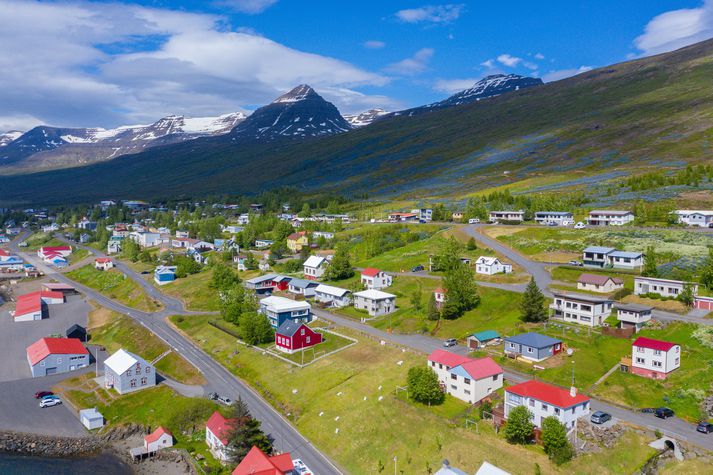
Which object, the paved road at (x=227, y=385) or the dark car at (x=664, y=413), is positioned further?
the paved road at (x=227, y=385)

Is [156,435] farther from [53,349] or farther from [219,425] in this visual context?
[53,349]

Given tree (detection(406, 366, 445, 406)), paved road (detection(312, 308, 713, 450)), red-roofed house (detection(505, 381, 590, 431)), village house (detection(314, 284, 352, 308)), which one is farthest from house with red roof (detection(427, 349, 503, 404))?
village house (detection(314, 284, 352, 308))

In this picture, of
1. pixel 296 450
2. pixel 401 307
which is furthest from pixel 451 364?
pixel 401 307

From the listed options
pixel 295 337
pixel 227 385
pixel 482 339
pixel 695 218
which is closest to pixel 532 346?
pixel 482 339

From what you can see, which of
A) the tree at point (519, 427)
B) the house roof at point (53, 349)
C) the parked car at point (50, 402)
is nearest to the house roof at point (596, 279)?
the tree at point (519, 427)

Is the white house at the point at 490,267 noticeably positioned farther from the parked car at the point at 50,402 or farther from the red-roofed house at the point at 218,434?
the parked car at the point at 50,402

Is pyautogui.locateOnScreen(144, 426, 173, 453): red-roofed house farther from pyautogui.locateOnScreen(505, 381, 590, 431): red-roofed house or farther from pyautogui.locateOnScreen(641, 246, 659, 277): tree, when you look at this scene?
pyautogui.locateOnScreen(641, 246, 659, 277): tree
